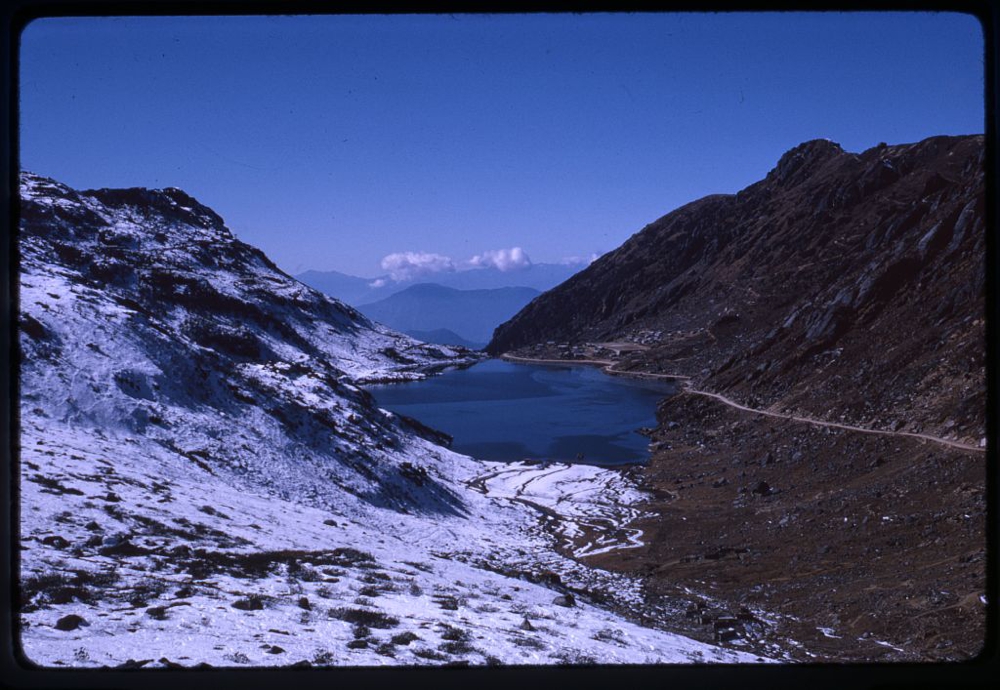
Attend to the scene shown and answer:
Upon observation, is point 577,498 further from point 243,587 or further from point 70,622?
point 70,622

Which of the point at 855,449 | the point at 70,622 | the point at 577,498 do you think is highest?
the point at 70,622

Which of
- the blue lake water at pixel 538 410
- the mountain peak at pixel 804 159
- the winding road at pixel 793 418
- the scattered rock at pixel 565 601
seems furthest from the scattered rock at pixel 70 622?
the mountain peak at pixel 804 159

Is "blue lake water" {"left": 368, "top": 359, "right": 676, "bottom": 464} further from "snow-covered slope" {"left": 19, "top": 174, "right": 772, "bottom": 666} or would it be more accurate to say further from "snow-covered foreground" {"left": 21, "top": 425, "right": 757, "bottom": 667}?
"snow-covered foreground" {"left": 21, "top": 425, "right": 757, "bottom": 667}

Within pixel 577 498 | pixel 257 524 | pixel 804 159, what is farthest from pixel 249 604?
pixel 804 159

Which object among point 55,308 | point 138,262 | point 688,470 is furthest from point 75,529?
point 138,262

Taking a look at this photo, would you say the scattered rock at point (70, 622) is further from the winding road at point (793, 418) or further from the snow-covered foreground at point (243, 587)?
the winding road at point (793, 418)

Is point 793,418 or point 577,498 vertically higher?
point 793,418
